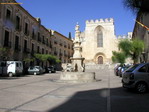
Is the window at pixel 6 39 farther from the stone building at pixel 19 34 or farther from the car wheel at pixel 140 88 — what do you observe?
the car wheel at pixel 140 88

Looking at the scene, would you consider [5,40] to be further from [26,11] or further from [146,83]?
[146,83]

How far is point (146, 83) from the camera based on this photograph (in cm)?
804

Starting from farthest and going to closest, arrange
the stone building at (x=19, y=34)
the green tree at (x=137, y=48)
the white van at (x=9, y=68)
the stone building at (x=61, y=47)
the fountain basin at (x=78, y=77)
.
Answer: the stone building at (x=61, y=47) → the green tree at (x=137, y=48) → the stone building at (x=19, y=34) → the white van at (x=9, y=68) → the fountain basin at (x=78, y=77)

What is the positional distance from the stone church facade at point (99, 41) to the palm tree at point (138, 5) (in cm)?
4478

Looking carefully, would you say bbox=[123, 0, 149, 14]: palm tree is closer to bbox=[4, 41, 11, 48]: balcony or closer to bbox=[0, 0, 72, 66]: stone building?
bbox=[0, 0, 72, 66]: stone building

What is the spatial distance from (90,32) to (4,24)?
33.8 meters

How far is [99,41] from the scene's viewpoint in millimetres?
53406

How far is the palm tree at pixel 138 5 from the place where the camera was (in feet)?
21.9

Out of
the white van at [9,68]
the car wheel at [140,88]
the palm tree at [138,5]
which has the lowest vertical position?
the car wheel at [140,88]

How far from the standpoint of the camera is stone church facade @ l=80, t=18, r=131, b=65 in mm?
51844

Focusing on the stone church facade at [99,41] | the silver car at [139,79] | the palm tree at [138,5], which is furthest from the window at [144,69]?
the stone church facade at [99,41]

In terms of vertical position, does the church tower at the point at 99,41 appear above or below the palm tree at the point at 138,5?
above

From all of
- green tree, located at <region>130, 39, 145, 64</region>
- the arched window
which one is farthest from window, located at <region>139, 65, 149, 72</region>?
the arched window

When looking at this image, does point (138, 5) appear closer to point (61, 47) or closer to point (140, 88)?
point (140, 88)
